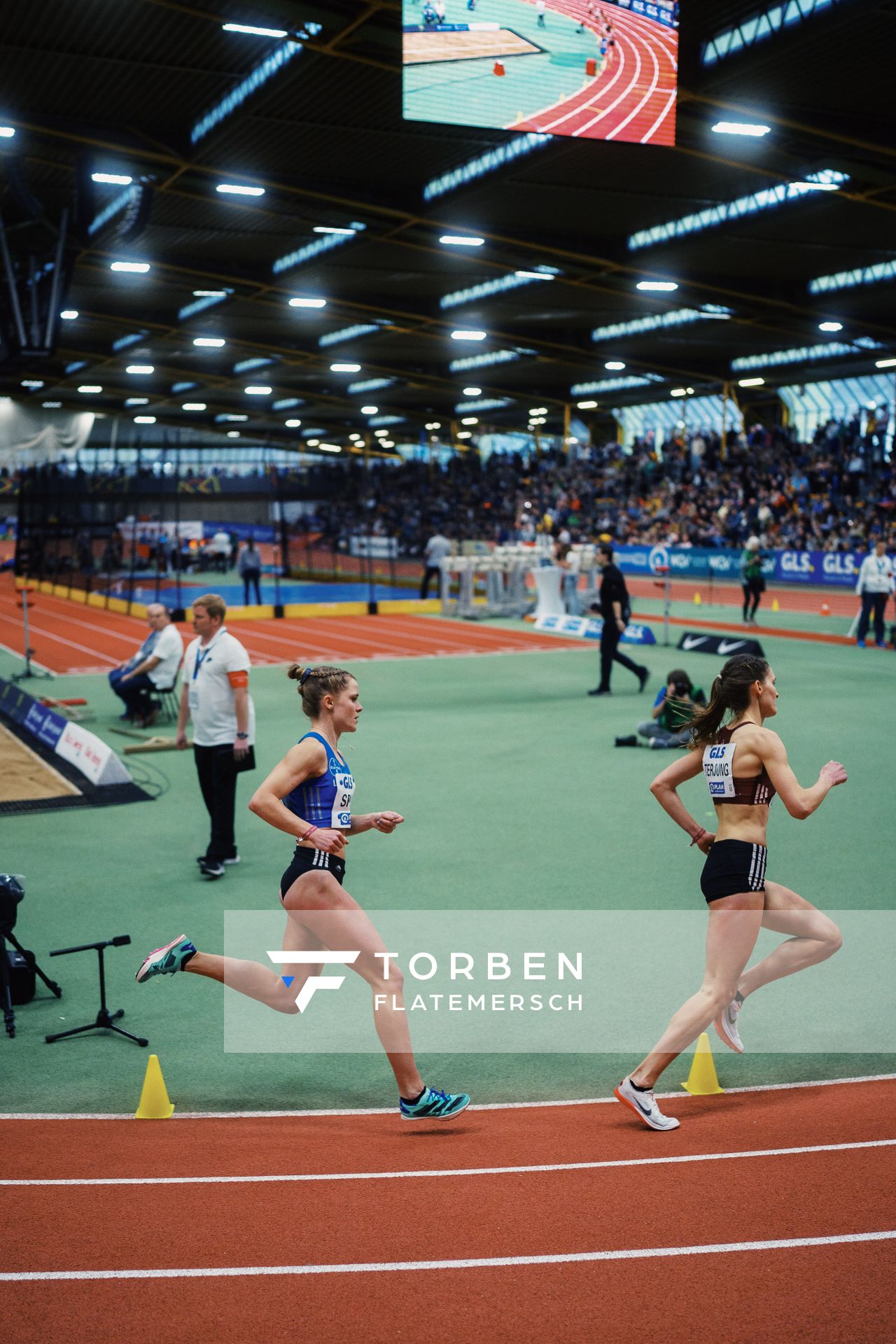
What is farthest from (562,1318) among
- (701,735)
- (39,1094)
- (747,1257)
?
(39,1094)

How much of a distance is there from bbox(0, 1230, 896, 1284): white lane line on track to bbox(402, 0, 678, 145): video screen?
36.1 ft

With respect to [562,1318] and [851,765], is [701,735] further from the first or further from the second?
[851,765]

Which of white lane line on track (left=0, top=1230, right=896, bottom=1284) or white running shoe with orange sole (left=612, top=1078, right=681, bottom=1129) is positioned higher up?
white lane line on track (left=0, top=1230, right=896, bottom=1284)

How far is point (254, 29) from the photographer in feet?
51.7

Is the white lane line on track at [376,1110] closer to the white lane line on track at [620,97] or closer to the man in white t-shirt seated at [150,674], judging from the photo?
the man in white t-shirt seated at [150,674]

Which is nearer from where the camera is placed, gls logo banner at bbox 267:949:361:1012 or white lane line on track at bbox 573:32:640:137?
gls logo banner at bbox 267:949:361:1012

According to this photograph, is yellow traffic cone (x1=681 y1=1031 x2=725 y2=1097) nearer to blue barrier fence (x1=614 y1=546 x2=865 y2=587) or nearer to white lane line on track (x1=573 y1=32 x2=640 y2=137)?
white lane line on track (x1=573 y1=32 x2=640 y2=137)

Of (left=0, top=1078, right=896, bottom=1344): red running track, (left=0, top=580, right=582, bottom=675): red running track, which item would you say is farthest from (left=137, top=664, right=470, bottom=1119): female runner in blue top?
(left=0, top=580, right=582, bottom=675): red running track

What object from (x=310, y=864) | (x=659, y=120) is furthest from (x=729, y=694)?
(x=659, y=120)

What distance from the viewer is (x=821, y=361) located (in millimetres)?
45406

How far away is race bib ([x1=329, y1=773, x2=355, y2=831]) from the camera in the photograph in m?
5.16

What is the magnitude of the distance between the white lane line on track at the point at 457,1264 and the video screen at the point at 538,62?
433 inches

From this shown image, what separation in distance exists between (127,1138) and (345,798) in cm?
162

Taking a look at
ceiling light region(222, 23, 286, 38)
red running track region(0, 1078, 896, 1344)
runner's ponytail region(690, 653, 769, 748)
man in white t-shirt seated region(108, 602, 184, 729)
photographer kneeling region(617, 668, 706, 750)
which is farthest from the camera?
ceiling light region(222, 23, 286, 38)
